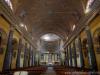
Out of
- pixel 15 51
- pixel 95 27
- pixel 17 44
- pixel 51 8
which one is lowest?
pixel 15 51

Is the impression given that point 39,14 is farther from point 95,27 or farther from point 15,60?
point 95,27

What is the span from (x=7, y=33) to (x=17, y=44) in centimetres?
373

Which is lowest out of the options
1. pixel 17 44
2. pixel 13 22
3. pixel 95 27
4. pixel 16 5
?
pixel 17 44

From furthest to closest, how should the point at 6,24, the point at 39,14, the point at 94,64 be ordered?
the point at 39,14 < the point at 6,24 < the point at 94,64

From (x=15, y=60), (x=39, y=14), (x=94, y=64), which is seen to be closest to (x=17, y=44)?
(x=15, y=60)

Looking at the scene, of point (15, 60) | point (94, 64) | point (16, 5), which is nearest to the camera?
point (94, 64)

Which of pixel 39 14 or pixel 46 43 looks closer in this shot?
pixel 39 14

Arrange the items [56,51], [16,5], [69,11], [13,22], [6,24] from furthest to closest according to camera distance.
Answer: [56,51] → [69,11] → [16,5] → [13,22] → [6,24]

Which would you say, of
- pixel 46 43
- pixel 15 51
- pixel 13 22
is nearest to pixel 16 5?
pixel 13 22

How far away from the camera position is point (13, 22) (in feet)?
38.1

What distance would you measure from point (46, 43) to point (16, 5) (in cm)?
2249

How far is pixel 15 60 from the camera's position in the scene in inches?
544

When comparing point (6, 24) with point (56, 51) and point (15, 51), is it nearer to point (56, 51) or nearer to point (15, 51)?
point (15, 51)

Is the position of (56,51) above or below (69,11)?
below
